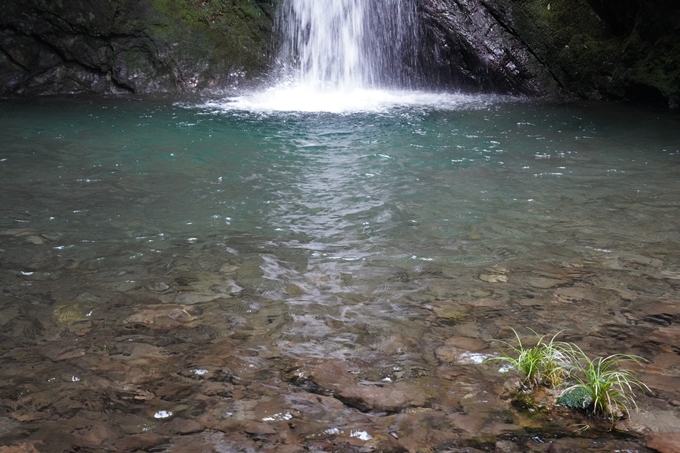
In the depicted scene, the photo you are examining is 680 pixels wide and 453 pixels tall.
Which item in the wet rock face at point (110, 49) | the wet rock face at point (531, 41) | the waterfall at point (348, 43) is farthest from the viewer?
the waterfall at point (348, 43)

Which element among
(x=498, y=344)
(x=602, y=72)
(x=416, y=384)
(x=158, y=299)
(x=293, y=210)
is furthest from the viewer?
(x=602, y=72)

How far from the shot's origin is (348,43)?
12008mm

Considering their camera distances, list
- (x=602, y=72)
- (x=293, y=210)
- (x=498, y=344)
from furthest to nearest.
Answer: (x=602, y=72), (x=293, y=210), (x=498, y=344)

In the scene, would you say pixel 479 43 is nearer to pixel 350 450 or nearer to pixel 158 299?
pixel 158 299

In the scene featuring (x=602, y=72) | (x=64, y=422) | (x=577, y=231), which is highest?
(x=602, y=72)

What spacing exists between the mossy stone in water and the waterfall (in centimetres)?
960

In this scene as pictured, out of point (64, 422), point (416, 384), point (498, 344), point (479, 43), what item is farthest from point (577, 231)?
point (479, 43)

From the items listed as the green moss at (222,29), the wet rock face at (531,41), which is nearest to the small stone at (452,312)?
the wet rock face at (531,41)

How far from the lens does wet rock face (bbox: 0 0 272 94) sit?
1113 centimetres

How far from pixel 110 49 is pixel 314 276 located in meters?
8.83

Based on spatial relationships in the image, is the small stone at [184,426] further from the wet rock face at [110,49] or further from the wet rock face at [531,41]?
the wet rock face at [531,41]

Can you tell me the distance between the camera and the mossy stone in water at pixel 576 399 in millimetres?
2713

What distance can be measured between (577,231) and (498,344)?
2.13 meters

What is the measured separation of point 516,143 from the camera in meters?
7.95
